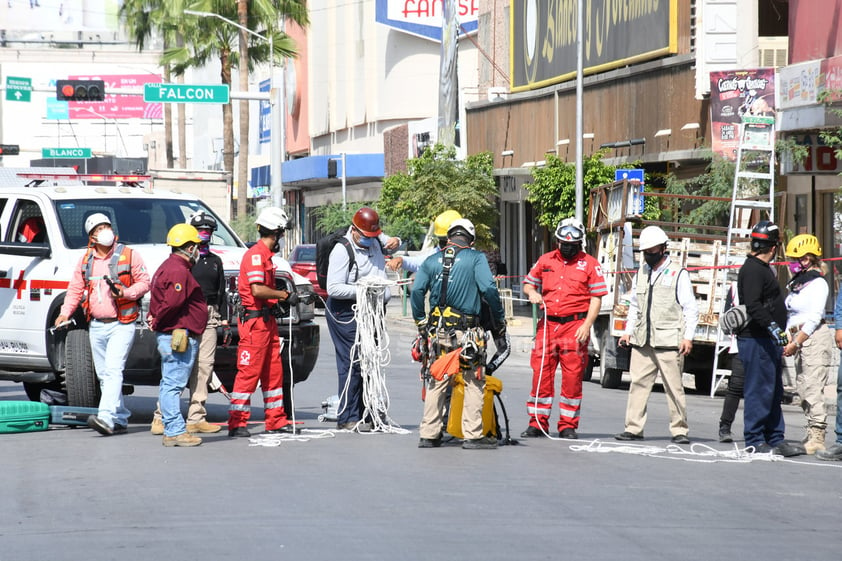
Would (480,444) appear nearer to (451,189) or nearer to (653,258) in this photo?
(653,258)

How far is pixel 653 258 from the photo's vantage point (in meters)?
12.7

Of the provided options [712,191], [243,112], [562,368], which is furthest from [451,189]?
[562,368]

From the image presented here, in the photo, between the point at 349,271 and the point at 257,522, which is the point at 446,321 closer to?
the point at 349,271

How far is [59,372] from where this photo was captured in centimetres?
1345

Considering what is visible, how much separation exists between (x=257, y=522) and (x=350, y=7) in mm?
61607

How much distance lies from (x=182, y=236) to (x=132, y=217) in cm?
267

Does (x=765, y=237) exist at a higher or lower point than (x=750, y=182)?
lower

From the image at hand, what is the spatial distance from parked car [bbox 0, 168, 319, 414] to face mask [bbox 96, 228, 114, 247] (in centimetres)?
87

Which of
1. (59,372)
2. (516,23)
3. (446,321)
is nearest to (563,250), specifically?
(446,321)

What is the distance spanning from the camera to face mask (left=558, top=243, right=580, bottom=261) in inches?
490

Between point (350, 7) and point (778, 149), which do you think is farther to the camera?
point (350, 7)

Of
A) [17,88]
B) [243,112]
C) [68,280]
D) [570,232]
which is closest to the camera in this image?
[570,232]

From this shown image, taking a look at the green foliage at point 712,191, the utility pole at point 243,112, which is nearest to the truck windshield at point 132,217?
the green foliage at point 712,191

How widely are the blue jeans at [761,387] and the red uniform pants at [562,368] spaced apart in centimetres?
145
